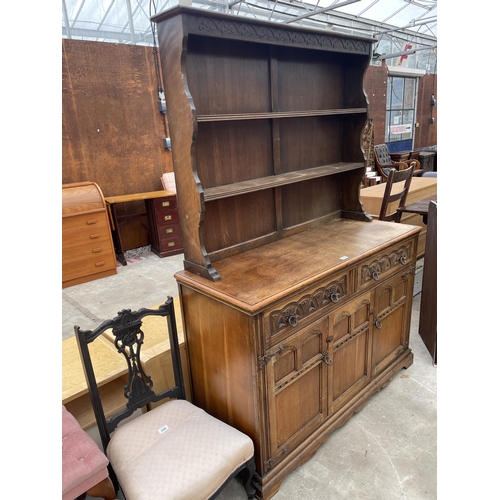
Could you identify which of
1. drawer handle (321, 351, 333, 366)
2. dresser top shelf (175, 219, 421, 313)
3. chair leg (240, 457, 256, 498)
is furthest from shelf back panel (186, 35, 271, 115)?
chair leg (240, 457, 256, 498)

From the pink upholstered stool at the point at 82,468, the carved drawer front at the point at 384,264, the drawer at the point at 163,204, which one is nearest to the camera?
the pink upholstered stool at the point at 82,468

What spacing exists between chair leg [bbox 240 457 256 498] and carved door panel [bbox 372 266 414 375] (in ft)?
3.20

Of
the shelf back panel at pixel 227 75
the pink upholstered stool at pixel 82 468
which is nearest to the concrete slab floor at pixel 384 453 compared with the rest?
the pink upholstered stool at pixel 82 468

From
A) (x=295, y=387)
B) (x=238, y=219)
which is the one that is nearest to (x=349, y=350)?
(x=295, y=387)

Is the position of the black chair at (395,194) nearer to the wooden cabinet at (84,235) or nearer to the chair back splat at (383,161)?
the wooden cabinet at (84,235)

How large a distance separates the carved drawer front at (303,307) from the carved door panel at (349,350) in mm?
95

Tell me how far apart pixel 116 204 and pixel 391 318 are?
12.4ft

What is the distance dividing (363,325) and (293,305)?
2.16ft

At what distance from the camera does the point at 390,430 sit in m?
2.08

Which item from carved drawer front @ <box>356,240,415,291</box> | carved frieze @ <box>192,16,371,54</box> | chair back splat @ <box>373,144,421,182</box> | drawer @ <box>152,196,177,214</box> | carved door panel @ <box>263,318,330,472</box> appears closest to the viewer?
carved frieze @ <box>192,16,371,54</box>

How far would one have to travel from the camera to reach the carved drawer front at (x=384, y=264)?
198 centimetres

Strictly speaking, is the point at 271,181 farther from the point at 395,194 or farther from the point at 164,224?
the point at 164,224

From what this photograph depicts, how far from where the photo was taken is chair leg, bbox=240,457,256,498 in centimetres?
163

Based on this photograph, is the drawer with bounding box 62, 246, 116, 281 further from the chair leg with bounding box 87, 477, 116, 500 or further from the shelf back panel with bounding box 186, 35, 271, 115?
the chair leg with bounding box 87, 477, 116, 500
